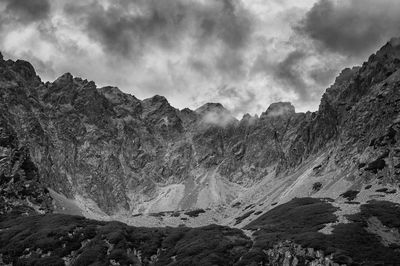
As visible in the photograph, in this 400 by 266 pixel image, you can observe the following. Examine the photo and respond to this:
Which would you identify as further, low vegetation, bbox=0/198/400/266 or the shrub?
the shrub

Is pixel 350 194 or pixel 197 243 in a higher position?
pixel 350 194

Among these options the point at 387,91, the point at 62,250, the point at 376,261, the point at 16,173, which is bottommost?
the point at 376,261

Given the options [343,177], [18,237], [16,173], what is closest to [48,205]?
[16,173]

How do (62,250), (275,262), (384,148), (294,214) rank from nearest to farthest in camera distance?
(275,262) < (62,250) < (294,214) < (384,148)

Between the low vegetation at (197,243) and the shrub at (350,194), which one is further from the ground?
the shrub at (350,194)

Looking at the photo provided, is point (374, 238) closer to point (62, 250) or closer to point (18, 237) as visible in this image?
point (62, 250)

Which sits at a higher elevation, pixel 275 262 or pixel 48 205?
pixel 48 205

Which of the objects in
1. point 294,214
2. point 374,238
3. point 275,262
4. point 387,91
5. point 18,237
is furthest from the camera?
point 387,91

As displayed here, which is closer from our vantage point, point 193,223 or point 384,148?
point 384,148

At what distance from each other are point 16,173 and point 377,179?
111405mm

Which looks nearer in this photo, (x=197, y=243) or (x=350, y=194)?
(x=197, y=243)

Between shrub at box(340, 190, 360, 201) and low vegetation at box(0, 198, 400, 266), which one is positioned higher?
shrub at box(340, 190, 360, 201)

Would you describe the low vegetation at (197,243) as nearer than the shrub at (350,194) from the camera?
Yes

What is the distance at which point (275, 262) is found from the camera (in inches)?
2474
